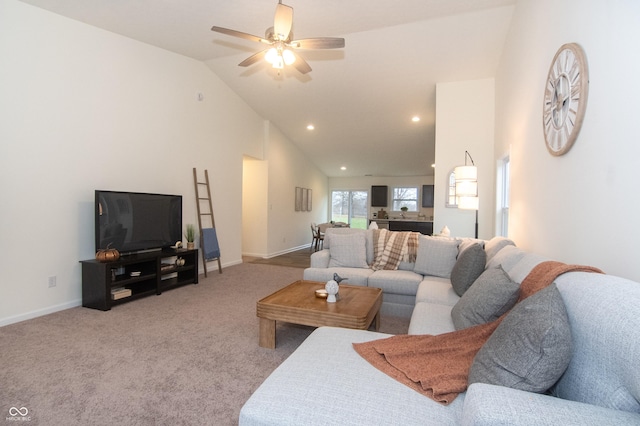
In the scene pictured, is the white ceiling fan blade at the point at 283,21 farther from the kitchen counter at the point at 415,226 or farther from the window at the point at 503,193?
the kitchen counter at the point at 415,226

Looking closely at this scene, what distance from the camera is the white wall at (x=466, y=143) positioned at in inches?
206

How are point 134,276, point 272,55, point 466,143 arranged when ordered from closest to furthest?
point 272,55 → point 134,276 → point 466,143

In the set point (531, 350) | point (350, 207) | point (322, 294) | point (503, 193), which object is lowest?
point (322, 294)

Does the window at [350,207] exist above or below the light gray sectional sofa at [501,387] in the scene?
above

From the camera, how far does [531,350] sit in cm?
109

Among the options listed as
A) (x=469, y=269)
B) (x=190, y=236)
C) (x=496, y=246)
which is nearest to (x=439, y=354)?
(x=469, y=269)

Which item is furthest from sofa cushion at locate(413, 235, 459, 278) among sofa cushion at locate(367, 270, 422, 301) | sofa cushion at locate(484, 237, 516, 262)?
sofa cushion at locate(484, 237, 516, 262)

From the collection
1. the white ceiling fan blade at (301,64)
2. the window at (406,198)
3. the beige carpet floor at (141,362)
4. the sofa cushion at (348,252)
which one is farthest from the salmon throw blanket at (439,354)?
the window at (406,198)

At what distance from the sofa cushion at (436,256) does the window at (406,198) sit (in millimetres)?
7020

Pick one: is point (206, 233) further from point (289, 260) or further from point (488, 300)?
point (488, 300)

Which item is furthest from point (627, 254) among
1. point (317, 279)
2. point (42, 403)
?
point (42, 403)

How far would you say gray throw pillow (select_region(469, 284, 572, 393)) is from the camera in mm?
1069

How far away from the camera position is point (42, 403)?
6.35ft

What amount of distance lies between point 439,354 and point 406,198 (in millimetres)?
9655
